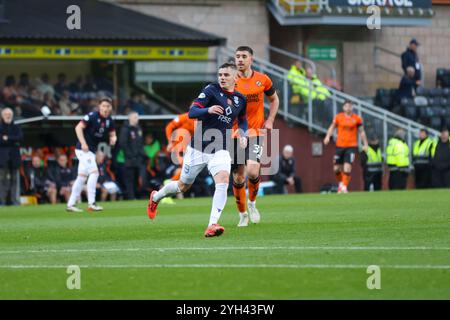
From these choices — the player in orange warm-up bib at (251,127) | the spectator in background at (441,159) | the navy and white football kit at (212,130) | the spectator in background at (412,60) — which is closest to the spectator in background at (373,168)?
the spectator in background at (441,159)

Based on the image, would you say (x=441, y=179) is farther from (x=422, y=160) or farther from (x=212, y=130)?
(x=212, y=130)

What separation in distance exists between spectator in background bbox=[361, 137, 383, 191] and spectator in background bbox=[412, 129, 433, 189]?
0.97 metres

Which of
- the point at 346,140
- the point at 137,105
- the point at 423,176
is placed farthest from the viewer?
the point at 423,176

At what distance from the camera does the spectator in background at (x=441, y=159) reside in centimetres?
3092

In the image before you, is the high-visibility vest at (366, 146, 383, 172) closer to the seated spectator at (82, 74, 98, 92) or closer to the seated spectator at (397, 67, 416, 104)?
the seated spectator at (397, 67, 416, 104)

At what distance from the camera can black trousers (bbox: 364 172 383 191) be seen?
3128 cm

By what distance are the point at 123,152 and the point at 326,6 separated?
9.28 meters

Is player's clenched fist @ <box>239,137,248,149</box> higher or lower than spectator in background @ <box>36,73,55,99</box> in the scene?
lower

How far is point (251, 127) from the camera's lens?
1669cm

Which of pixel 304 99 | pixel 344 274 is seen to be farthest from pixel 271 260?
pixel 304 99

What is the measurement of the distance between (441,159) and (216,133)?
1801 centimetres

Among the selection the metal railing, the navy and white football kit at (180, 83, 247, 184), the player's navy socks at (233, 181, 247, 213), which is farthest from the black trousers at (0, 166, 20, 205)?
the navy and white football kit at (180, 83, 247, 184)

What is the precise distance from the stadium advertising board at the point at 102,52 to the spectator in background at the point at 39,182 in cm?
273

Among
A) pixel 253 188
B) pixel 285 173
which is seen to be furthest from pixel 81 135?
pixel 285 173
